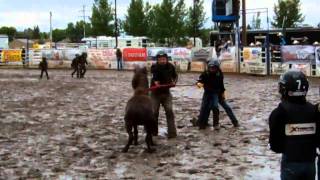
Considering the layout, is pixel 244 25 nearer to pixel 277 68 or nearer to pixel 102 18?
pixel 277 68

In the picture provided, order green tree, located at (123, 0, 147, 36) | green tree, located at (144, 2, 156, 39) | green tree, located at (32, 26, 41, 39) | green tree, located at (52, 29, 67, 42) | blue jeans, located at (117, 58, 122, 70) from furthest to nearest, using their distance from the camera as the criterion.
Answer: green tree, located at (32, 26, 41, 39) → green tree, located at (52, 29, 67, 42) → green tree, located at (144, 2, 156, 39) → green tree, located at (123, 0, 147, 36) → blue jeans, located at (117, 58, 122, 70)

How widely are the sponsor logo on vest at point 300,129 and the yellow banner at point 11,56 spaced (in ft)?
160

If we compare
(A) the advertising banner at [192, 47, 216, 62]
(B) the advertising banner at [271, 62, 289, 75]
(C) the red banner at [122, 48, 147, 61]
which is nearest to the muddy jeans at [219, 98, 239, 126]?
(B) the advertising banner at [271, 62, 289, 75]

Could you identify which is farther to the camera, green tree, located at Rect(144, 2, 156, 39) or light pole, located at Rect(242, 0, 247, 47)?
green tree, located at Rect(144, 2, 156, 39)

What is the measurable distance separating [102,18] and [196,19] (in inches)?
462

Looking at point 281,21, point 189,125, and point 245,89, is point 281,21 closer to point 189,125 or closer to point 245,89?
point 245,89

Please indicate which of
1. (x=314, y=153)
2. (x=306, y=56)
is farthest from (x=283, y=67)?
(x=314, y=153)

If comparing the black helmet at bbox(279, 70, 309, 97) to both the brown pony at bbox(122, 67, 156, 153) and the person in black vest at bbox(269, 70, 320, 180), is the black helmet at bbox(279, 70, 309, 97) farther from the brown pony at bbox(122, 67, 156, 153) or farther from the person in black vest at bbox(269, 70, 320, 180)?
the brown pony at bbox(122, 67, 156, 153)

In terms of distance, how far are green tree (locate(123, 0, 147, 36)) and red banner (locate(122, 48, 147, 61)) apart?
64.5ft

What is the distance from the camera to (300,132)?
5102 mm

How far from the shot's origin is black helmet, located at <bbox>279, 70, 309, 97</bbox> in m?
5.02

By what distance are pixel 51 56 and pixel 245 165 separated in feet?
139

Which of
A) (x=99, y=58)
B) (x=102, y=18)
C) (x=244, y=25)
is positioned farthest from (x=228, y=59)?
(x=102, y=18)

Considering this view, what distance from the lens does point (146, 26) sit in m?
67.7
